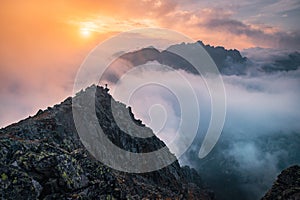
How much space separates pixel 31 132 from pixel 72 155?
2374 cm

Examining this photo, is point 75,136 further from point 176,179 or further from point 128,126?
point 176,179

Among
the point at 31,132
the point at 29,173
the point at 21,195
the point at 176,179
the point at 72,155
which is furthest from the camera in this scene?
the point at 176,179

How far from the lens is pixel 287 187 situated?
46188 mm

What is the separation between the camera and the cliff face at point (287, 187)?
40812 mm

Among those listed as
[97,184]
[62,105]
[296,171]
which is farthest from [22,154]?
[296,171]

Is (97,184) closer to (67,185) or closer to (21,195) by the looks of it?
(67,185)

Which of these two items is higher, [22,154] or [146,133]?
[146,133]

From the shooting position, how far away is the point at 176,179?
89.2 metres

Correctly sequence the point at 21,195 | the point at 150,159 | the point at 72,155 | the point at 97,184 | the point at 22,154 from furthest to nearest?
the point at 150,159 < the point at 72,155 < the point at 97,184 < the point at 22,154 < the point at 21,195

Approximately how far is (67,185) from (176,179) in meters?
70.3

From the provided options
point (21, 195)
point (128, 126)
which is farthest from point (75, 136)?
point (21, 195)

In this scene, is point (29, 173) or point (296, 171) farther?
point (296, 171)

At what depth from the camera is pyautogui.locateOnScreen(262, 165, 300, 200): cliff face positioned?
134 ft

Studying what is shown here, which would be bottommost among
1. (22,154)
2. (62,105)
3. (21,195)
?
(21,195)
